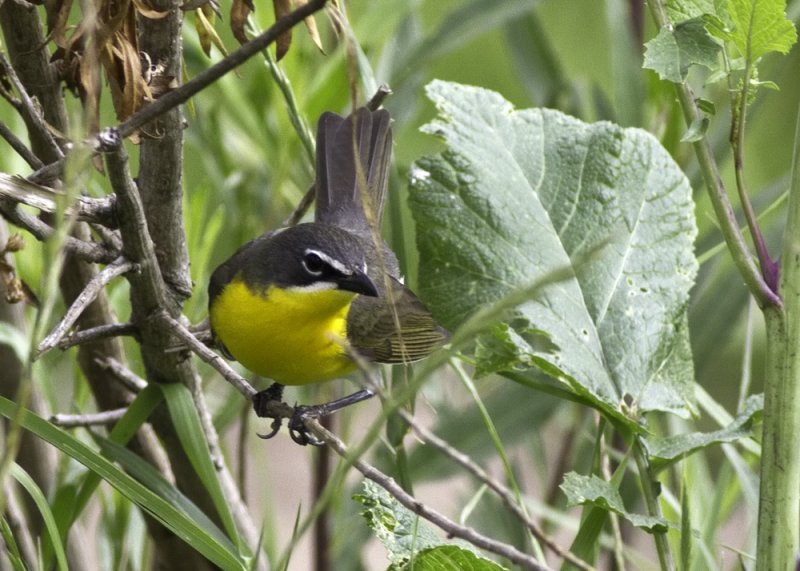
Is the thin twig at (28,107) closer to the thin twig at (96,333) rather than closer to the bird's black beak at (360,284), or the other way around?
the thin twig at (96,333)

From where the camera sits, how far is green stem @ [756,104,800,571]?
0.94 meters

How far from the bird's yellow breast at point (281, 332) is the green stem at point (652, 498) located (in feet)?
2.14

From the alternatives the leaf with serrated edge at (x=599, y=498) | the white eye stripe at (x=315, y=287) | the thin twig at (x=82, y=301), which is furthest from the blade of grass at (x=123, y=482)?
the white eye stripe at (x=315, y=287)

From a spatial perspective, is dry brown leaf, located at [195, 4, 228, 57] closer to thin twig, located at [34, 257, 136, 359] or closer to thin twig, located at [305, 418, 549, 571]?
thin twig, located at [34, 257, 136, 359]

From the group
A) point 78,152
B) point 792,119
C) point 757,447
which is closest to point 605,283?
point 757,447

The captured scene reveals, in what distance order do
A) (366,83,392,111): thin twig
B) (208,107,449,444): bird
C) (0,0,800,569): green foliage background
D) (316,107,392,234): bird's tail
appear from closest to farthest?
(366,83,392,111): thin twig < (0,0,800,569): green foliage background < (208,107,449,444): bird < (316,107,392,234): bird's tail

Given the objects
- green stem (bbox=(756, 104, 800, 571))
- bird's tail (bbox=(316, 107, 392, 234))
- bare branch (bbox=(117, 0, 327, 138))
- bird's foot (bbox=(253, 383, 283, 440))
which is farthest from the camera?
bird's tail (bbox=(316, 107, 392, 234))

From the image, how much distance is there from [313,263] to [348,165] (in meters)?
0.41

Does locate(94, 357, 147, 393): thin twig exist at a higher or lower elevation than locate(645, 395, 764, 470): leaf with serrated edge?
higher

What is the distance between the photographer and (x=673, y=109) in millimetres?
1767

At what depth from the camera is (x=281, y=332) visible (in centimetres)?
175

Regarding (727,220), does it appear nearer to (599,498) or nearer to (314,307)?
(599,498)

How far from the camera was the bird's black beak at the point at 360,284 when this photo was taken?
1.75m

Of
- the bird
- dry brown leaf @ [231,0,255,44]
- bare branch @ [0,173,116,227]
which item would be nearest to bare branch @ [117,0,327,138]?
bare branch @ [0,173,116,227]
